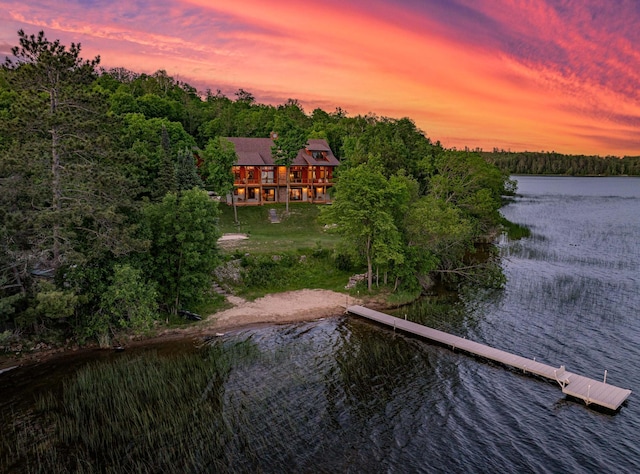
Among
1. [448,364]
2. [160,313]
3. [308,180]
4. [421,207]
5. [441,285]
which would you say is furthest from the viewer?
[308,180]

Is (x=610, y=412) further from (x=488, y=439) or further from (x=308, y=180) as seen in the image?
(x=308, y=180)

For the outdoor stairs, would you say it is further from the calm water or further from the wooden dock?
the wooden dock

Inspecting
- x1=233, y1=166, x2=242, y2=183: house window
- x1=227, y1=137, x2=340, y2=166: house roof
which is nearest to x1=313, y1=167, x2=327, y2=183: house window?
x1=227, y1=137, x2=340, y2=166: house roof

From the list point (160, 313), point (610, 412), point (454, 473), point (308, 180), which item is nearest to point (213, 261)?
point (160, 313)

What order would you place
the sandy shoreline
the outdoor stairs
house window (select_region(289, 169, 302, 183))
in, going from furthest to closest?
house window (select_region(289, 169, 302, 183)), the outdoor stairs, the sandy shoreline

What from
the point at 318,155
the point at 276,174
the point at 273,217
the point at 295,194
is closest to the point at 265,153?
the point at 276,174

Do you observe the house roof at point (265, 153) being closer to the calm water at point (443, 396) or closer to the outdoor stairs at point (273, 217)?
the outdoor stairs at point (273, 217)
